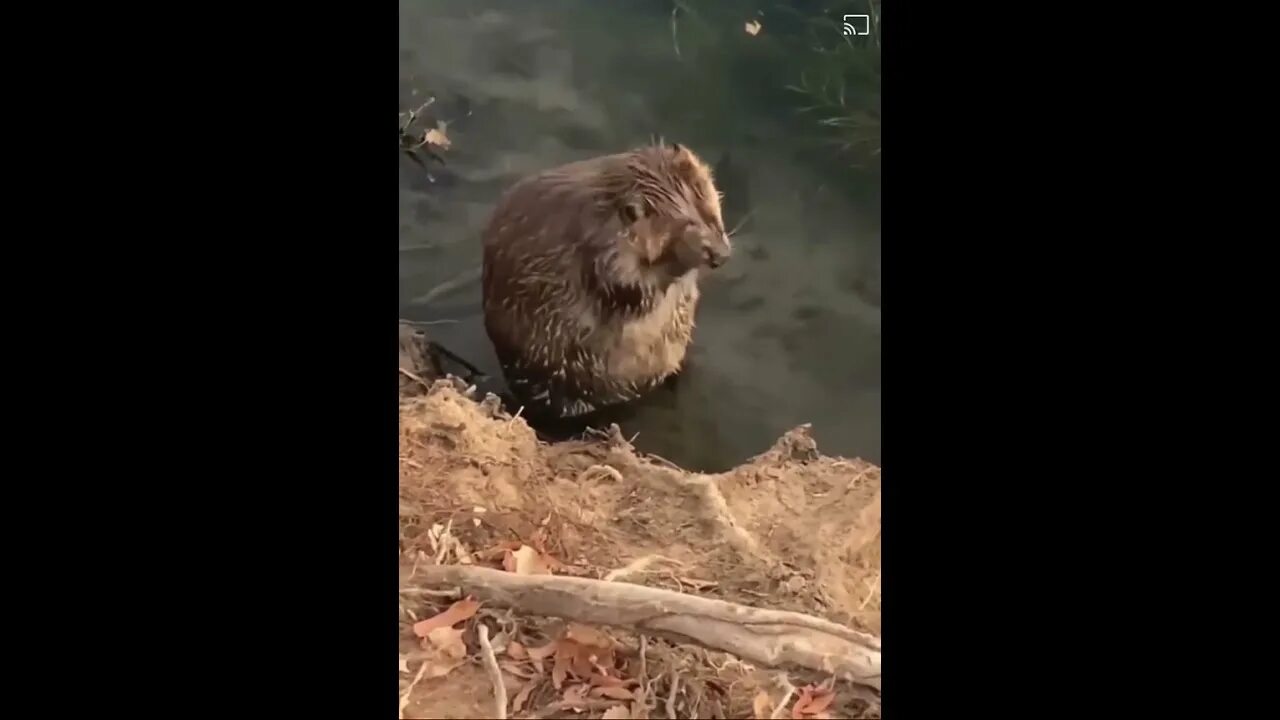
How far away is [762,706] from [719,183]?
95 cm

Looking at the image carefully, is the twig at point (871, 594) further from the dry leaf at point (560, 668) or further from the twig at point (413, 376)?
the twig at point (413, 376)

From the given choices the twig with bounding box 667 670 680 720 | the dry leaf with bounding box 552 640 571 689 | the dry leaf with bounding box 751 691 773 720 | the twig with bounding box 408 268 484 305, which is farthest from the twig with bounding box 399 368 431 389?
the dry leaf with bounding box 751 691 773 720

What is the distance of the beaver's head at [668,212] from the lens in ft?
5.15

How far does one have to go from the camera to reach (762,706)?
149cm

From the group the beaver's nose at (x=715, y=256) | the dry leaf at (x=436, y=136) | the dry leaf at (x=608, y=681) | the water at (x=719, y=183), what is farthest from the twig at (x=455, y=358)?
the dry leaf at (x=608, y=681)

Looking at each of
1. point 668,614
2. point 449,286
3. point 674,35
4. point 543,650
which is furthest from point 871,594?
point 674,35

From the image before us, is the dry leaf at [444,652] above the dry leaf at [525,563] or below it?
below

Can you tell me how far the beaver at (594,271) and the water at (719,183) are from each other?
0.03 metres

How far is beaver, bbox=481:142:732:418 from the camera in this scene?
1560 mm

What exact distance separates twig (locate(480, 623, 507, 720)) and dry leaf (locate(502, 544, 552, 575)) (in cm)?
11

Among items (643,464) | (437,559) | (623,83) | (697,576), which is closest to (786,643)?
(697,576)

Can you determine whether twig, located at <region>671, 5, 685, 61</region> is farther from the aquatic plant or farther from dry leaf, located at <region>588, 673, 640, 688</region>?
dry leaf, located at <region>588, 673, 640, 688</region>

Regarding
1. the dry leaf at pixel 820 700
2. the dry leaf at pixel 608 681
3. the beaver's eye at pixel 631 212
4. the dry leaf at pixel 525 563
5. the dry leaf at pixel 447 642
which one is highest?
the beaver's eye at pixel 631 212

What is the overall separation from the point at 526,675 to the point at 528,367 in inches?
21.3
